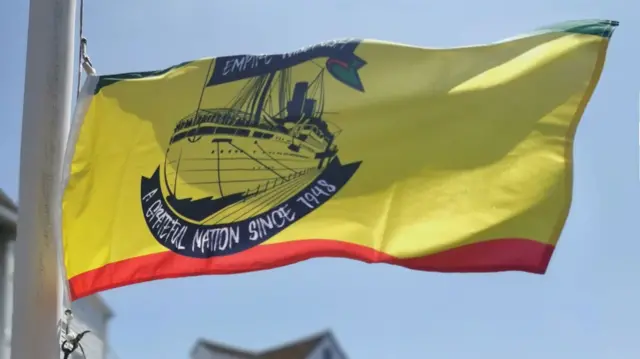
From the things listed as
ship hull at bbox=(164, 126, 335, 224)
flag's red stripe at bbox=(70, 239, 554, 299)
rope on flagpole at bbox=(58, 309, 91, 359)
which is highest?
ship hull at bbox=(164, 126, 335, 224)

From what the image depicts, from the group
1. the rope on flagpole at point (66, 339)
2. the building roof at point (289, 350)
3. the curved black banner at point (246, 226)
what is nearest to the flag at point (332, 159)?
the curved black banner at point (246, 226)

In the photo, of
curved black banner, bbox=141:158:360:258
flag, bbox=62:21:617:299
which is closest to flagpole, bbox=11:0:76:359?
flag, bbox=62:21:617:299

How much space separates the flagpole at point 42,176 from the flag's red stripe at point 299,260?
0.62 feet

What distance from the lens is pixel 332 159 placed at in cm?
583

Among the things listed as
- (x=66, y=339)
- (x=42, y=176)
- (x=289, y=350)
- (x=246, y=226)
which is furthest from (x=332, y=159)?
(x=289, y=350)

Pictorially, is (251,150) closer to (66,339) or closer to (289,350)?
(66,339)

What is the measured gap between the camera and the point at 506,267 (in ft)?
17.2

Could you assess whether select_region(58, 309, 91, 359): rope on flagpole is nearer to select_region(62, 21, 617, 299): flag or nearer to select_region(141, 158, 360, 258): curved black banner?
select_region(62, 21, 617, 299): flag

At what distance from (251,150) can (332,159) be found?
0.46 m

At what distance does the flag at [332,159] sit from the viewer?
544 cm

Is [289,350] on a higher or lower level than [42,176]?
lower

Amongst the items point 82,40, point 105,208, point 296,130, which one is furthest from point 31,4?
point 296,130

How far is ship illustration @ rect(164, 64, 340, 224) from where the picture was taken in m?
5.78

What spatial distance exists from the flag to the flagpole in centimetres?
10
